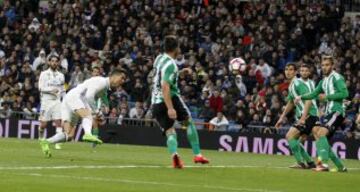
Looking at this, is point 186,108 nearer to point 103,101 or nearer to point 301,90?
point 301,90

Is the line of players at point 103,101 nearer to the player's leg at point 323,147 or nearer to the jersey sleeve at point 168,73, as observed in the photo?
the jersey sleeve at point 168,73

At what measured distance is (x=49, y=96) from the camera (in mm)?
29453

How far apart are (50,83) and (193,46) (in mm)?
9911

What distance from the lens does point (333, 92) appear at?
20.5m

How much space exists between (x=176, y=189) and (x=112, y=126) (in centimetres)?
1900

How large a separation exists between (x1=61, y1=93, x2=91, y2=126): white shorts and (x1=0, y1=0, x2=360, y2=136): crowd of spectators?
1020 cm

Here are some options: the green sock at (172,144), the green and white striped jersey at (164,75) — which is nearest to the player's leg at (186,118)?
the green and white striped jersey at (164,75)

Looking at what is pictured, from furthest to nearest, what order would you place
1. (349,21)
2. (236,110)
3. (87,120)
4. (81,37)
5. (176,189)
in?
(81,37), (349,21), (236,110), (87,120), (176,189)

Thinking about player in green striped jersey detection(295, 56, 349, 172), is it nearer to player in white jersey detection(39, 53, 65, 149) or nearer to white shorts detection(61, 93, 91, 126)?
white shorts detection(61, 93, 91, 126)

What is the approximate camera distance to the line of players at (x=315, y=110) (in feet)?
67.3

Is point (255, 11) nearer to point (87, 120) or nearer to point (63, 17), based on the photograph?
point (63, 17)

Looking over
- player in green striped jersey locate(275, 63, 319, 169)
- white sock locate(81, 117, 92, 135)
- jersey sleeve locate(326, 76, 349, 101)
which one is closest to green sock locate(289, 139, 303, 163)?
player in green striped jersey locate(275, 63, 319, 169)

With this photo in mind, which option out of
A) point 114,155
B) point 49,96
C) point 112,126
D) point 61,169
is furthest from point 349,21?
point 61,169

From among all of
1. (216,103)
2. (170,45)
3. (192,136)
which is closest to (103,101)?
(192,136)
